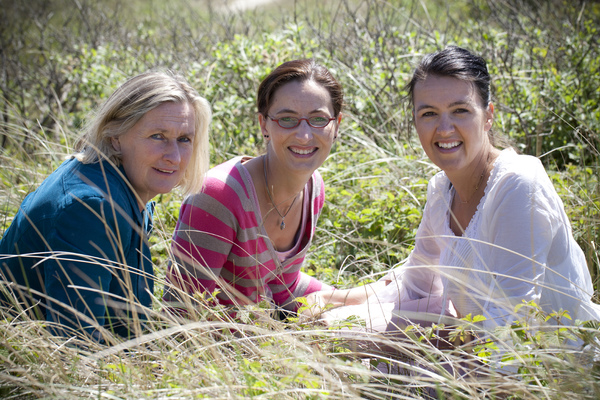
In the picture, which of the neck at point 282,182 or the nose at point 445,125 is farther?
the neck at point 282,182

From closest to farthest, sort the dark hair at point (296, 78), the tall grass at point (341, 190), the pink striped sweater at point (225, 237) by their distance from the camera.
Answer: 1. the tall grass at point (341, 190)
2. the pink striped sweater at point (225, 237)
3. the dark hair at point (296, 78)

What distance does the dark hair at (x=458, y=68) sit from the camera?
2371 millimetres

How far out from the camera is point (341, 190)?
3902mm

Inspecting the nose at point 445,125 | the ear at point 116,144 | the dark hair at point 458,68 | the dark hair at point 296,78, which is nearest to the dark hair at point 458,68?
the dark hair at point 458,68

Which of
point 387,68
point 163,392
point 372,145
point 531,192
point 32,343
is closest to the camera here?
point 163,392

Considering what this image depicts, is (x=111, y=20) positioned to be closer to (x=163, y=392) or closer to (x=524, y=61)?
(x=524, y=61)

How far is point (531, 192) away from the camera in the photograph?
208 cm

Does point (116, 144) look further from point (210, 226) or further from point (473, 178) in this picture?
point (473, 178)

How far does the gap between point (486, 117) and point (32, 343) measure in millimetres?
2110

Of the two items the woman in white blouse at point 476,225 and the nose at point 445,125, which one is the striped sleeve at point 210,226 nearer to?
the woman in white blouse at point 476,225

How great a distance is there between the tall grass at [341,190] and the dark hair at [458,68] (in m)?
0.72

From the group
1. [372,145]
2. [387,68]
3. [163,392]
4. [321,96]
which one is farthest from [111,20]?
[163,392]

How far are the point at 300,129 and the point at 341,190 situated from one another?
4.55 feet

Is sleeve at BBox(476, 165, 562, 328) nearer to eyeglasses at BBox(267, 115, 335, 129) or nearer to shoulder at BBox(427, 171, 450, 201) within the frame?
shoulder at BBox(427, 171, 450, 201)
